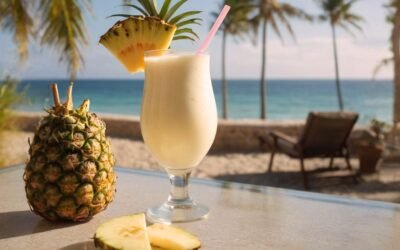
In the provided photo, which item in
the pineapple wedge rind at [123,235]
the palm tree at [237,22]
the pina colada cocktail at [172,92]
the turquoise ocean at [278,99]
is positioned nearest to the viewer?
the pineapple wedge rind at [123,235]

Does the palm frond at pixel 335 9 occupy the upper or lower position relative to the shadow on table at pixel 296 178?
upper

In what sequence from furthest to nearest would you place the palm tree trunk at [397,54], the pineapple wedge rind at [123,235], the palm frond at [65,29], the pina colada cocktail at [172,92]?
the palm tree trunk at [397,54], the palm frond at [65,29], the pina colada cocktail at [172,92], the pineapple wedge rind at [123,235]

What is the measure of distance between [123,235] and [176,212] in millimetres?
245

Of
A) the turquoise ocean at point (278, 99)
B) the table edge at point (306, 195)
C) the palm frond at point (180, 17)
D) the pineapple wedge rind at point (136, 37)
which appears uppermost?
the palm frond at point (180, 17)

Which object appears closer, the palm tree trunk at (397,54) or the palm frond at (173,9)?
the palm frond at (173,9)

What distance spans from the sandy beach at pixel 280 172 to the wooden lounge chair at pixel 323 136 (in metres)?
0.45

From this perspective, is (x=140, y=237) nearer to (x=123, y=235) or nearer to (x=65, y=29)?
(x=123, y=235)

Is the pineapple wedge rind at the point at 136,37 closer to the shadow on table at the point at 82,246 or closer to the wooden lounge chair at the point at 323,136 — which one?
the shadow on table at the point at 82,246

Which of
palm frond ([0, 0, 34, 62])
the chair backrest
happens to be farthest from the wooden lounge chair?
palm frond ([0, 0, 34, 62])

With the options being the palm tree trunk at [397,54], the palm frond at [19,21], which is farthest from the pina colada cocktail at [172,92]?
the palm tree trunk at [397,54]

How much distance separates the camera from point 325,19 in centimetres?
2762

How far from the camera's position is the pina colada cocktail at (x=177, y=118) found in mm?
967

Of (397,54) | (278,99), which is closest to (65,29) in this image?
(397,54)

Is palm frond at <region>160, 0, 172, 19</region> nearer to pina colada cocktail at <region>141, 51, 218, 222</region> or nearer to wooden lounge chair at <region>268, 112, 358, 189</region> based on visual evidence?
pina colada cocktail at <region>141, 51, 218, 222</region>
